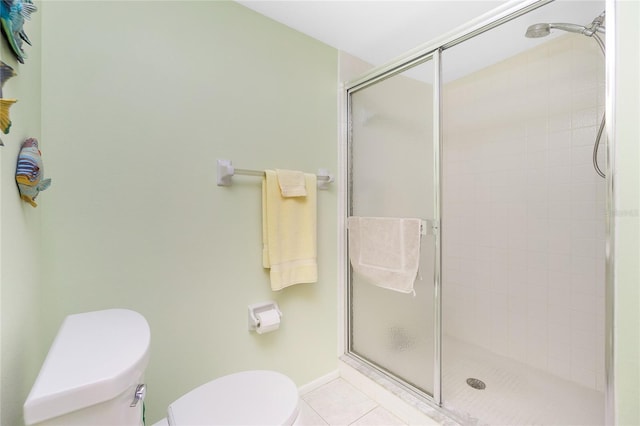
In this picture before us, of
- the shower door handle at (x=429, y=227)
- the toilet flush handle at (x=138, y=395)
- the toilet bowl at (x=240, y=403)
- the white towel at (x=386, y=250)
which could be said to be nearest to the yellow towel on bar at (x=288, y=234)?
the white towel at (x=386, y=250)

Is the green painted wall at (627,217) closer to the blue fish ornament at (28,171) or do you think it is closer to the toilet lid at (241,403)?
the toilet lid at (241,403)

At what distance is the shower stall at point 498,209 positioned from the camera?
1389 millimetres

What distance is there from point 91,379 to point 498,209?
2256 mm

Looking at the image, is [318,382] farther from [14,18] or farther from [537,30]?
[537,30]

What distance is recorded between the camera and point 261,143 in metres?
1.46

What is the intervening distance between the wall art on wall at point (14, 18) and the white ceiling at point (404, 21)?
102cm

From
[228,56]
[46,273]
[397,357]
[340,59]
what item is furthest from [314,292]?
[340,59]

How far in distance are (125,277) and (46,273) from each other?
23cm

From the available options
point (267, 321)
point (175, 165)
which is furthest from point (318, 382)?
point (175, 165)

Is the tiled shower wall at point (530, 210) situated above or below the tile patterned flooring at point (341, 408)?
above

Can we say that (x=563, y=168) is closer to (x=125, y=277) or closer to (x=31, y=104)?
(x=125, y=277)

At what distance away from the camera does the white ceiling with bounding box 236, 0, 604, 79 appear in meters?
1.35

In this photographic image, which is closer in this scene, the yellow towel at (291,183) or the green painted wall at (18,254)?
the green painted wall at (18,254)

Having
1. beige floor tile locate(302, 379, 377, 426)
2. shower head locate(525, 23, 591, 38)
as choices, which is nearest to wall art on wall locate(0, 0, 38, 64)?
beige floor tile locate(302, 379, 377, 426)
